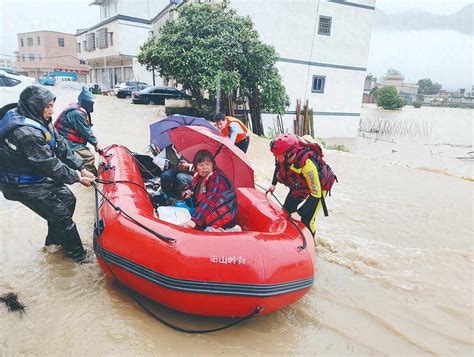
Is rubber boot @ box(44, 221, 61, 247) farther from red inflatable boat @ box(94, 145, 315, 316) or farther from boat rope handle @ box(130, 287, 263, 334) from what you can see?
boat rope handle @ box(130, 287, 263, 334)

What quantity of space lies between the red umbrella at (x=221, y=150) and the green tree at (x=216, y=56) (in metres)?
8.47

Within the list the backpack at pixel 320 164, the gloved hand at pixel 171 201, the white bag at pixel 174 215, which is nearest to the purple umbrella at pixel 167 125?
the gloved hand at pixel 171 201

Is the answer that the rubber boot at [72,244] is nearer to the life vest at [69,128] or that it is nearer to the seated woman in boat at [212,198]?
the seated woman in boat at [212,198]

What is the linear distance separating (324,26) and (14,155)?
1654cm

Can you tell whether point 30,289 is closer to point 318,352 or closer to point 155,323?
point 155,323

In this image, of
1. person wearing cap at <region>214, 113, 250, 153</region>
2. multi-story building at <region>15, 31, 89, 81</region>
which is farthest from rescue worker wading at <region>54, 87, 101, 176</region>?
multi-story building at <region>15, 31, 89, 81</region>

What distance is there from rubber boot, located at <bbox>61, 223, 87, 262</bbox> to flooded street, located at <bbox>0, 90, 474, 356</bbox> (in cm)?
10

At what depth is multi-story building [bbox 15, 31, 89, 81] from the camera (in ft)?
137

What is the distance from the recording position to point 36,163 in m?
3.01

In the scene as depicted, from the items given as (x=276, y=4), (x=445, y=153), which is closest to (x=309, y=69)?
(x=276, y=4)

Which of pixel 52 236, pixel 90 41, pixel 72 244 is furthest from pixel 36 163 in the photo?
pixel 90 41

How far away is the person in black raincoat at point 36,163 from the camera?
9.82 ft

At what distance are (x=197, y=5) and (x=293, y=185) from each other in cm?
1118

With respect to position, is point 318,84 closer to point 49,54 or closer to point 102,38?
point 102,38
